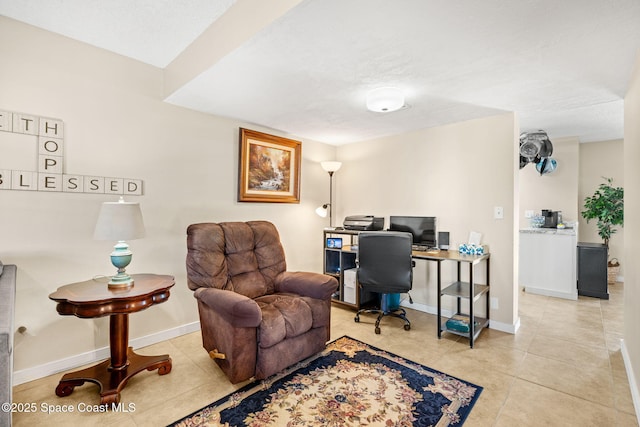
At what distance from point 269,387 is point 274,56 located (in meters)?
2.16

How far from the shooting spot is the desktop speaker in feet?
11.0

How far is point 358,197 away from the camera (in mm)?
4211

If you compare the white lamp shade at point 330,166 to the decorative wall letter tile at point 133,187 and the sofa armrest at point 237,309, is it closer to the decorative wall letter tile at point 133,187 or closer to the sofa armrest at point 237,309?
the decorative wall letter tile at point 133,187

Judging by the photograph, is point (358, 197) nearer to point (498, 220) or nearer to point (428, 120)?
point (428, 120)

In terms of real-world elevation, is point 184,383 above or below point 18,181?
below

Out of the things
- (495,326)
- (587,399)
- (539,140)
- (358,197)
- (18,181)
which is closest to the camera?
(587,399)

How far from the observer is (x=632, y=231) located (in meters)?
2.09

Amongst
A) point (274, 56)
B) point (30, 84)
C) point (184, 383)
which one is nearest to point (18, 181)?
point (30, 84)

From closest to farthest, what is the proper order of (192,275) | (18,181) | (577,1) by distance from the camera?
(577,1) → (18,181) → (192,275)

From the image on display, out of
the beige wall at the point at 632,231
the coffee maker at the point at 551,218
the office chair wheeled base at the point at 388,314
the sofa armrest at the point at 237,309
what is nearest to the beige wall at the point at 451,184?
the office chair wheeled base at the point at 388,314

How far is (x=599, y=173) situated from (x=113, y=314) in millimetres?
6664

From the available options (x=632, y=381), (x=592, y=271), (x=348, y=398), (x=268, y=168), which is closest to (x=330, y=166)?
(x=268, y=168)

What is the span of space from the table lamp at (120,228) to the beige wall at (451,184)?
284cm

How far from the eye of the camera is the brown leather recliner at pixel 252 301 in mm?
1944
